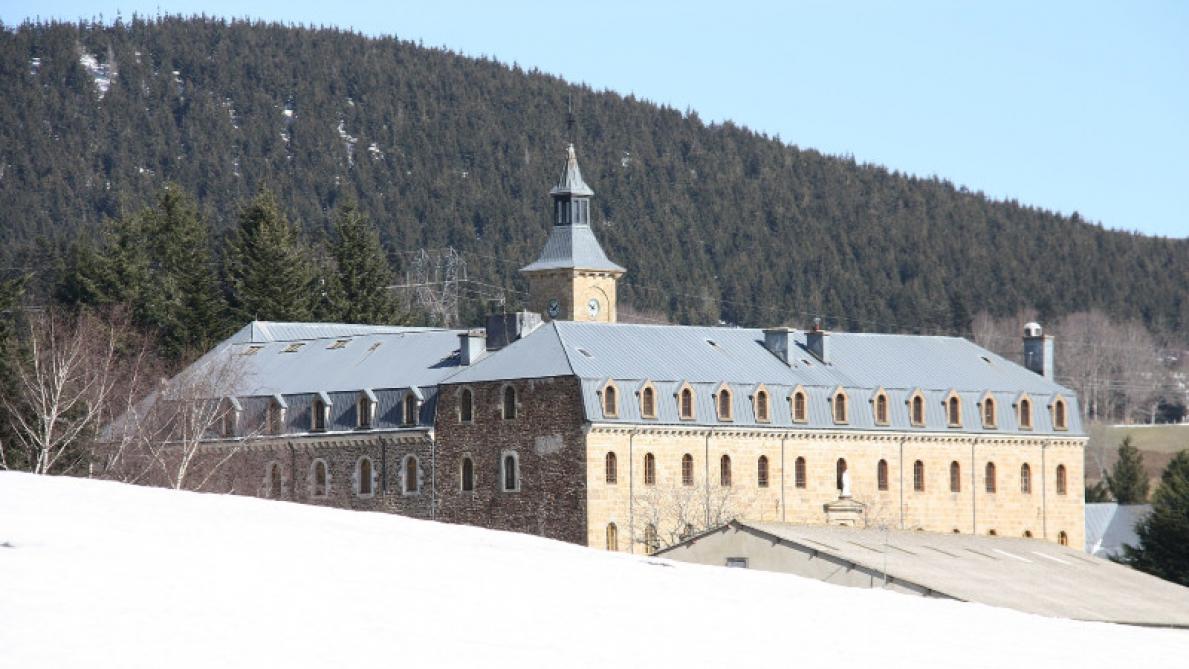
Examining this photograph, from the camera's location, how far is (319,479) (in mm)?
125875

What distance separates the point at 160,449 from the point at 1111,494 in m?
84.0

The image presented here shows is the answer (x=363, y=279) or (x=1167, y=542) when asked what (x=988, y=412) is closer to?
(x=1167, y=542)

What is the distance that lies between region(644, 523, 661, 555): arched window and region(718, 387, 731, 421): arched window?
24.7 feet

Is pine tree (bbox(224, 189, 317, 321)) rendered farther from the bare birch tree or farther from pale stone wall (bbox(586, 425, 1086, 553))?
Answer: pale stone wall (bbox(586, 425, 1086, 553))

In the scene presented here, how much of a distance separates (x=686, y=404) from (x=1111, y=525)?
48736 mm

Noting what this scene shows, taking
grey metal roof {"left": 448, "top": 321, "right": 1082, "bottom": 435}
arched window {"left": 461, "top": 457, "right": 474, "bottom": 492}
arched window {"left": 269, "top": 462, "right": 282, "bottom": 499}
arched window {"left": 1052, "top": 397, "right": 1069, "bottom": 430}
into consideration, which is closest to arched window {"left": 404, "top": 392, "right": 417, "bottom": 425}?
grey metal roof {"left": 448, "top": 321, "right": 1082, "bottom": 435}

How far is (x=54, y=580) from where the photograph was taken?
48375 millimetres

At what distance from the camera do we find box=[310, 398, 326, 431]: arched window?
127 meters

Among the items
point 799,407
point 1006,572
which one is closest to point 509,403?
point 799,407

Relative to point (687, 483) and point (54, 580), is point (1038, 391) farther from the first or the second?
point (54, 580)

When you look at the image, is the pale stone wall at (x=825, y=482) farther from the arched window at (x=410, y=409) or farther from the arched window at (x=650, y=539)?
the arched window at (x=410, y=409)

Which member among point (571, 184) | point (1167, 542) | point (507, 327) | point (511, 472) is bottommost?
point (1167, 542)

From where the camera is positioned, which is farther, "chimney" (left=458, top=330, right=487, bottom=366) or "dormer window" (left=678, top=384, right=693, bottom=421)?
"chimney" (left=458, top=330, right=487, bottom=366)

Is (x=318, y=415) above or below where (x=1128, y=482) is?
above
